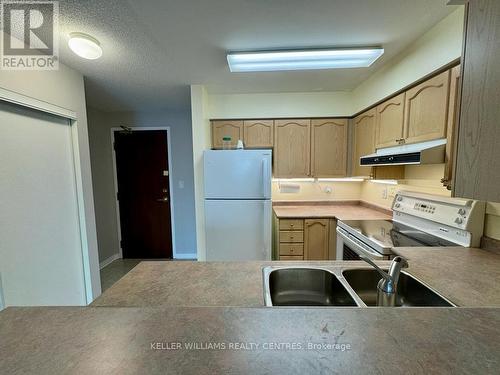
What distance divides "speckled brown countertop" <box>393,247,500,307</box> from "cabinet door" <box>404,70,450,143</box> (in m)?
0.77

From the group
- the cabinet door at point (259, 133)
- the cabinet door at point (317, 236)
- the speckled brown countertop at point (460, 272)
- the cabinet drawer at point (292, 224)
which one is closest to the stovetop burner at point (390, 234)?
the speckled brown countertop at point (460, 272)

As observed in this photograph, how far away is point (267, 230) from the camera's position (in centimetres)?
228

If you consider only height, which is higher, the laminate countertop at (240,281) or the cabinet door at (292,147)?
the cabinet door at (292,147)

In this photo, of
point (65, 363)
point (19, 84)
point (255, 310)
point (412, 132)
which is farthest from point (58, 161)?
point (412, 132)

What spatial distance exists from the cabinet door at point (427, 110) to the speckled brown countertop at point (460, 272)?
30.3 inches

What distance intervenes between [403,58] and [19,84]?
3.02m

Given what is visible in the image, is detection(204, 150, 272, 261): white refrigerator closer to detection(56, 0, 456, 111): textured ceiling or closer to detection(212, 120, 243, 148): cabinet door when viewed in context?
detection(212, 120, 243, 148): cabinet door

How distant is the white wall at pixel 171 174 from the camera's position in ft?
10.6

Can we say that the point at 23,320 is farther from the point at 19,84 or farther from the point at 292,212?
the point at 292,212

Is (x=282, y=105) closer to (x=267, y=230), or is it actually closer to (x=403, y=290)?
(x=267, y=230)

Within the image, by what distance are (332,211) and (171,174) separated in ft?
8.24

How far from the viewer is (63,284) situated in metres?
1.98

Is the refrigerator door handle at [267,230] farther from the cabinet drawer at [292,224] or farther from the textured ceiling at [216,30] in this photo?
the textured ceiling at [216,30]

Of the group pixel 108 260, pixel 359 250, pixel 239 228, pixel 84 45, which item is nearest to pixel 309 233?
pixel 359 250
